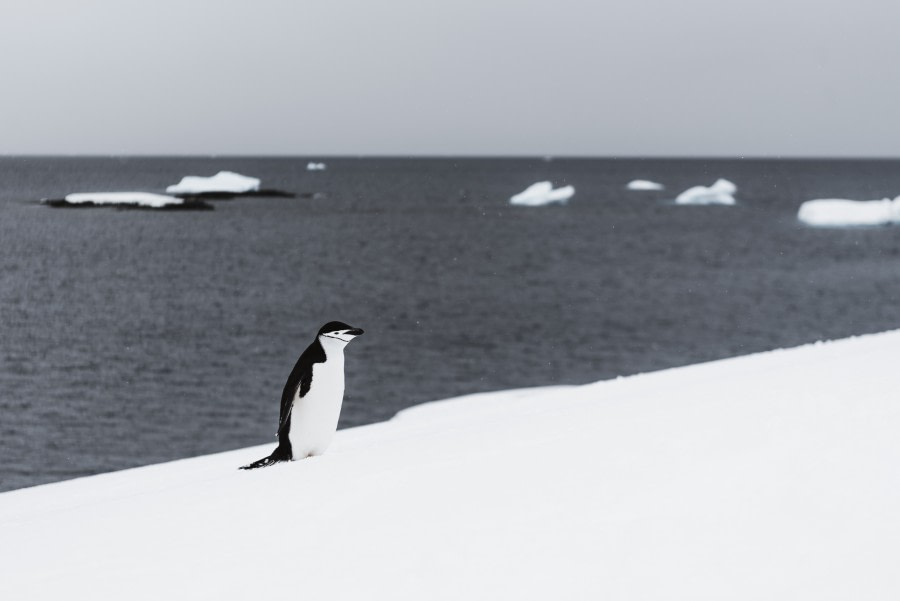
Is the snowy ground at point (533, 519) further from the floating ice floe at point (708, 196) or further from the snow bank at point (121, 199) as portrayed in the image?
the floating ice floe at point (708, 196)

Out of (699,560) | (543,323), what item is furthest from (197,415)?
(699,560)

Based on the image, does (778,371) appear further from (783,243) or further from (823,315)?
(783,243)

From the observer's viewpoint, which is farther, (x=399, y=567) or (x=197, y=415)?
(x=197, y=415)

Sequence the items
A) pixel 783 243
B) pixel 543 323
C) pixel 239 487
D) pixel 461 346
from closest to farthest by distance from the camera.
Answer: pixel 239 487, pixel 461 346, pixel 543 323, pixel 783 243

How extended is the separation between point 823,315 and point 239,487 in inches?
800

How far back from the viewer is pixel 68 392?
13.4m

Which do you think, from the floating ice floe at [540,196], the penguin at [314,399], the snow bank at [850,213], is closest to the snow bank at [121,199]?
the floating ice floe at [540,196]

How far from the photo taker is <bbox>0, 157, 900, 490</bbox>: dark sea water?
12664 mm

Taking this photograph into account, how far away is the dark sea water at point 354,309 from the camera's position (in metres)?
12.7

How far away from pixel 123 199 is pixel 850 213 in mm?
35966

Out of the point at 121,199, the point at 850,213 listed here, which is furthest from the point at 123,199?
the point at 850,213

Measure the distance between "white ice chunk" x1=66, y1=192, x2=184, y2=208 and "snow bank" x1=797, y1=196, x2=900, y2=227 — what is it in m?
32.2

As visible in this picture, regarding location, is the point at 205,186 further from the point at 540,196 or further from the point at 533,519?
the point at 533,519

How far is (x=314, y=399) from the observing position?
3.61 meters
